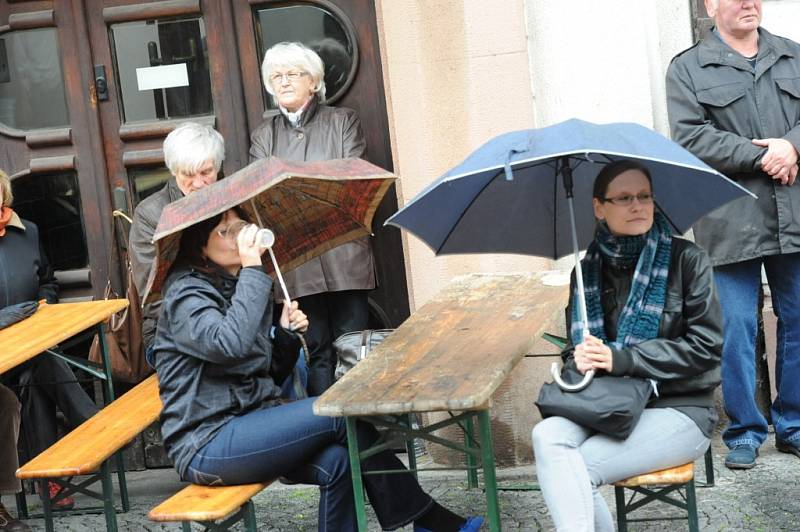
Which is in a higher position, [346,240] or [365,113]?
[365,113]

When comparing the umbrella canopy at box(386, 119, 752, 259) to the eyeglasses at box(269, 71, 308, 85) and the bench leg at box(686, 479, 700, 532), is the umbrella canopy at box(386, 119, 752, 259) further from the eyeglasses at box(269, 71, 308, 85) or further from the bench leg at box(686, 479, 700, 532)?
the eyeglasses at box(269, 71, 308, 85)

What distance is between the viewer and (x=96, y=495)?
214 inches

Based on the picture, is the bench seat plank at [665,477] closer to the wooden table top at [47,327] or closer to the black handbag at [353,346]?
the black handbag at [353,346]

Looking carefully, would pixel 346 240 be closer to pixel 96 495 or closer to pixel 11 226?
pixel 96 495

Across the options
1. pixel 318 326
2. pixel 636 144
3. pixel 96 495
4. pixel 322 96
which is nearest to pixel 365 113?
pixel 322 96

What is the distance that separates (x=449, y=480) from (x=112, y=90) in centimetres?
260

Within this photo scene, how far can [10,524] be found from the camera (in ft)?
18.8

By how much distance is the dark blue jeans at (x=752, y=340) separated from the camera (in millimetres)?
5527

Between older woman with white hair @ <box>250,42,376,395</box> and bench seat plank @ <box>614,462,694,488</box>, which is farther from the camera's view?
older woman with white hair @ <box>250,42,376,395</box>

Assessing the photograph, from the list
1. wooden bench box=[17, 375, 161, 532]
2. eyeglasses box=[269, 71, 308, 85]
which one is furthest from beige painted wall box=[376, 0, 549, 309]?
wooden bench box=[17, 375, 161, 532]

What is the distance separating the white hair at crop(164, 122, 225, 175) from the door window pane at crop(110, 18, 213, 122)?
35.3 inches

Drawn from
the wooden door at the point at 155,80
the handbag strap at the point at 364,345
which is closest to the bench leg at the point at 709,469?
the handbag strap at the point at 364,345

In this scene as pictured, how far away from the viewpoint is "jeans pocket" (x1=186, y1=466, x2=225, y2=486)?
14.6 feet

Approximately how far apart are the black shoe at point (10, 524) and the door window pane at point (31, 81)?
6.77ft
